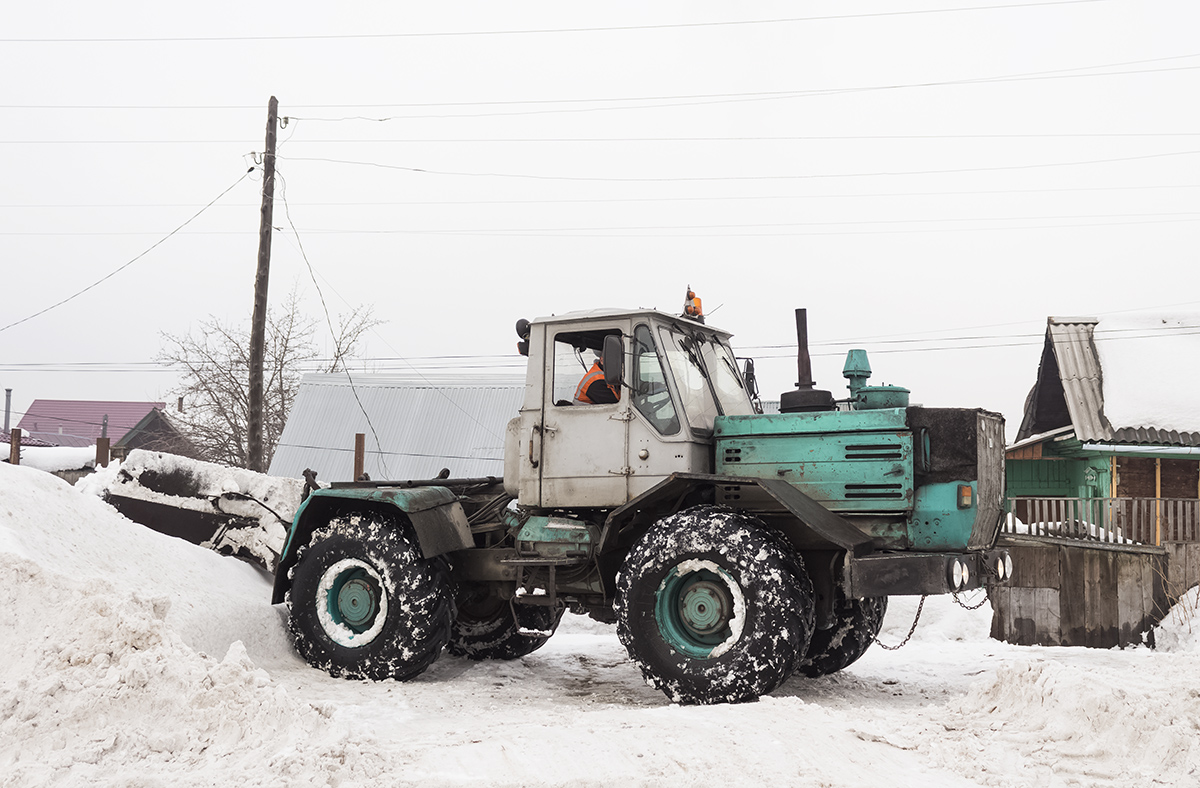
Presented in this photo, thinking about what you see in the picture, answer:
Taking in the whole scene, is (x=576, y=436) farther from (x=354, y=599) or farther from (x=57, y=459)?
(x=57, y=459)

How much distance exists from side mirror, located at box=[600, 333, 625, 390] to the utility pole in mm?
10159

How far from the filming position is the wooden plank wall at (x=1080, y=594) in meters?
14.6

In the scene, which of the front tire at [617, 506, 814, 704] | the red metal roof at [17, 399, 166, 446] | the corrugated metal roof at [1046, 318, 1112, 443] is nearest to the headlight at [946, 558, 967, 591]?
the front tire at [617, 506, 814, 704]

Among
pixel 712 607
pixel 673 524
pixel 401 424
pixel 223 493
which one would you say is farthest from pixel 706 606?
pixel 401 424

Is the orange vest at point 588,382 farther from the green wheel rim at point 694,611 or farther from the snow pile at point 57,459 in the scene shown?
the snow pile at point 57,459

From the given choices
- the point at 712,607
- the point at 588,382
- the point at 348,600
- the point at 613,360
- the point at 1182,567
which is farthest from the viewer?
the point at 1182,567

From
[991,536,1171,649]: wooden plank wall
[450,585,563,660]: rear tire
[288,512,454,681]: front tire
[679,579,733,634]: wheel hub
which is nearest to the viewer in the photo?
[679,579,733,634]: wheel hub

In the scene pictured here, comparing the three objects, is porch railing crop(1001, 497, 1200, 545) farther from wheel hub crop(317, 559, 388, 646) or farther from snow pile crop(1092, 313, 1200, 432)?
wheel hub crop(317, 559, 388, 646)

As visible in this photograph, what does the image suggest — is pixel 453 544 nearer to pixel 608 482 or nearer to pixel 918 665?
pixel 608 482

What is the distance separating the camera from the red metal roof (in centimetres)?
5331

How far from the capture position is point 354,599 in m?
8.15

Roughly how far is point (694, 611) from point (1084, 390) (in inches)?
621

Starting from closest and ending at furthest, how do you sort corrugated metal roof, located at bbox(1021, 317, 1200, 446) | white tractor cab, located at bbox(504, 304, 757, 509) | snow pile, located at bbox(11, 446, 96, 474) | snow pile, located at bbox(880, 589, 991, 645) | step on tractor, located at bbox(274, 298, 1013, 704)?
step on tractor, located at bbox(274, 298, 1013, 704), white tractor cab, located at bbox(504, 304, 757, 509), snow pile, located at bbox(880, 589, 991, 645), corrugated metal roof, located at bbox(1021, 317, 1200, 446), snow pile, located at bbox(11, 446, 96, 474)

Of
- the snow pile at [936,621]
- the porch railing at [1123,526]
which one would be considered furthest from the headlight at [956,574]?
the porch railing at [1123,526]
